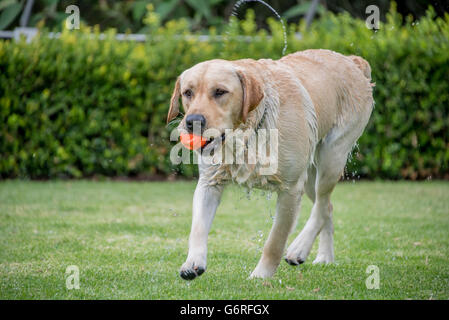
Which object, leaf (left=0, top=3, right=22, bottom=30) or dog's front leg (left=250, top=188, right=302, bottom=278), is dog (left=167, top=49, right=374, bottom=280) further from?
leaf (left=0, top=3, right=22, bottom=30)

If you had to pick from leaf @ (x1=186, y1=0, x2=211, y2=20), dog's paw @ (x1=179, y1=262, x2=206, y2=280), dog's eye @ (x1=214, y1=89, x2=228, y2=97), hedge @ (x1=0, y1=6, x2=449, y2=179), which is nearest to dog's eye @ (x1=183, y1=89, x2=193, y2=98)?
dog's eye @ (x1=214, y1=89, x2=228, y2=97)

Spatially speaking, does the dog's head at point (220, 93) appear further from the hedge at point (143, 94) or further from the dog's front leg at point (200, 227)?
the hedge at point (143, 94)

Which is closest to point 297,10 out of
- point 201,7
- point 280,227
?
point 201,7

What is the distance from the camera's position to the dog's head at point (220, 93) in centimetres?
385

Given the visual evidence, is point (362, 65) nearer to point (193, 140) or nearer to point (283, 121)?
point (283, 121)

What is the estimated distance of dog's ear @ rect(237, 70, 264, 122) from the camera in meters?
Answer: 3.96

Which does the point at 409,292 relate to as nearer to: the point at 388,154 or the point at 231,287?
the point at 231,287

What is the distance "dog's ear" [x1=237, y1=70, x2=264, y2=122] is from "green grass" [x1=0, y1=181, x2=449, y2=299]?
79cm

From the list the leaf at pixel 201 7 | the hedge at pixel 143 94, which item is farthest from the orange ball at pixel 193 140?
the leaf at pixel 201 7

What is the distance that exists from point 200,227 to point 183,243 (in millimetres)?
1658

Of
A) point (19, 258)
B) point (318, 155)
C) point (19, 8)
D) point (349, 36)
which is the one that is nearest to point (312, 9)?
point (349, 36)

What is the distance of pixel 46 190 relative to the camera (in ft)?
28.0

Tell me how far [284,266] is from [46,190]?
4716 millimetres

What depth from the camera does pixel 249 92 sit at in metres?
3.96
